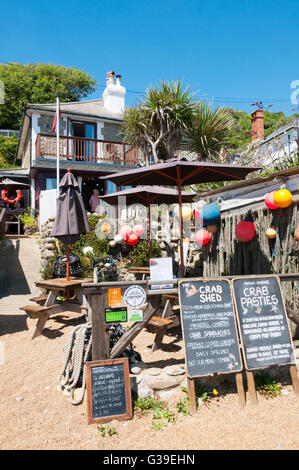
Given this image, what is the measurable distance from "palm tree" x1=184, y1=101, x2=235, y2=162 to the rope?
994cm

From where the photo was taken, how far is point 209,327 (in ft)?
10.9

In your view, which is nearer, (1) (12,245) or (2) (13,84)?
(1) (12,245)

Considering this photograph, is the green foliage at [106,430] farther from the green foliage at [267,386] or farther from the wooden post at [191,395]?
the green foliage at [267,386]

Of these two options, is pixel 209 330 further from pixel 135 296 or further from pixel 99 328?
pixel 99 328

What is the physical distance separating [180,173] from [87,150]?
11952 mm

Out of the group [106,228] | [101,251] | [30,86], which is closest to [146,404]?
[101,251]

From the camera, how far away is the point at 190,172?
4973 mm

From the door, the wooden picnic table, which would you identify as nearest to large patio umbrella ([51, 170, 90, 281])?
the wooden picnic table

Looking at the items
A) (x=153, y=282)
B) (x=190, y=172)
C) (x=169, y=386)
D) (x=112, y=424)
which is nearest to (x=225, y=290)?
(x=153, y=282)

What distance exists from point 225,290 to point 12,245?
9441 mm

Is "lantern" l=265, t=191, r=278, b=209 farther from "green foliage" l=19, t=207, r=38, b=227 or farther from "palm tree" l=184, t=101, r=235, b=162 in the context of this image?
"green foliage" l=19, t=207, r=38, b=227

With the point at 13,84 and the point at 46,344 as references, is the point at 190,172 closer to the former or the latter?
the point at 46,344

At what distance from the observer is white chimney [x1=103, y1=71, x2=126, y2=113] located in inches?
738

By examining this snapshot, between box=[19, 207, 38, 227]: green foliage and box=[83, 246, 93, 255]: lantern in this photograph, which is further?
box=[19, 207, 38, 227]: green foliage
